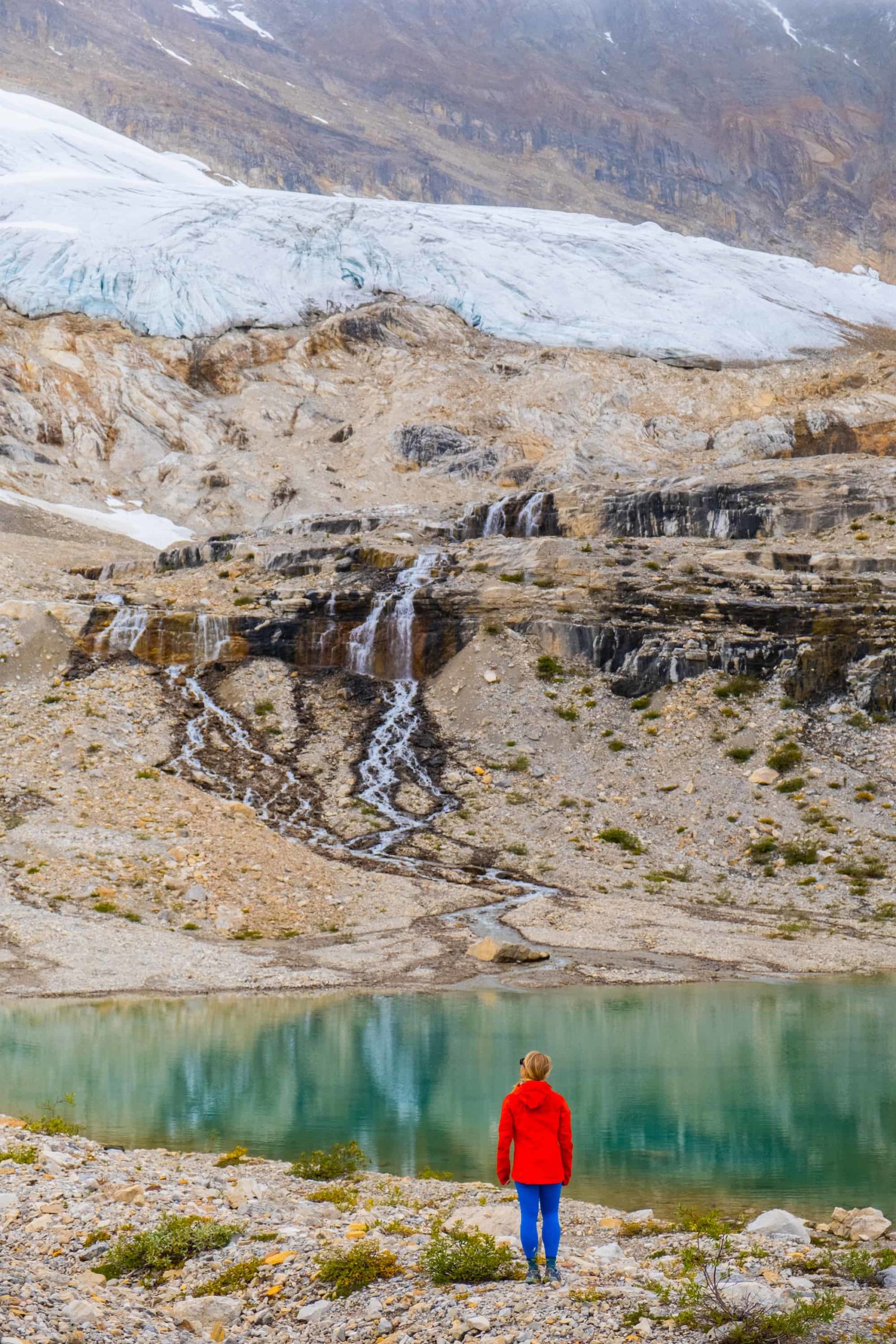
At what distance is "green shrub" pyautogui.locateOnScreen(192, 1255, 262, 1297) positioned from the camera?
8523mm

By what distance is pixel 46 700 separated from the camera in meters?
45.3

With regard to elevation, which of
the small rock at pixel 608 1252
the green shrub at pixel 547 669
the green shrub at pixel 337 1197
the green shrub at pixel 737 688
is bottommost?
the green shrub at pixel 337 1197

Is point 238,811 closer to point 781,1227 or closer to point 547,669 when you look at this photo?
point 547,669

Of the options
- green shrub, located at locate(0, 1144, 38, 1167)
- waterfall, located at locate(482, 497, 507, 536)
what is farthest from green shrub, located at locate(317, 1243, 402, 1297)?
waterfall, located at locate(482, 497, 507, 536)

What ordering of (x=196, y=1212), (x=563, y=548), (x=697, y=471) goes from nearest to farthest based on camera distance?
(x=196, y=1212)
(x=563, y=548)
(x=697, y=471)

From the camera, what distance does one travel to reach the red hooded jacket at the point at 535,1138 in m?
8.53

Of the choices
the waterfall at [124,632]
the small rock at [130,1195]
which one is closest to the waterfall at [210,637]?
the waterfall at [124,632]

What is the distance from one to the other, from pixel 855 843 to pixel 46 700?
31.7m

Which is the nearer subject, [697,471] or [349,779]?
[349,779]

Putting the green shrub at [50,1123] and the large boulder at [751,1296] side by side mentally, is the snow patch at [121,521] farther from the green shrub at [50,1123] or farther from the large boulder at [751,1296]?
the large boulder at [751,1296]

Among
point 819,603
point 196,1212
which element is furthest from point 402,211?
point 196,1212

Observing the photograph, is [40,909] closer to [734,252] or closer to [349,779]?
[349,779]

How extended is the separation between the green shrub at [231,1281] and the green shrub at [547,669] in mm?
41109

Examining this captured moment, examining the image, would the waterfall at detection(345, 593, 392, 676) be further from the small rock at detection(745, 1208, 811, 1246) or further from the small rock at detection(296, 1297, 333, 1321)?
the small rock at detection(296, 1297, 333, 1321)
